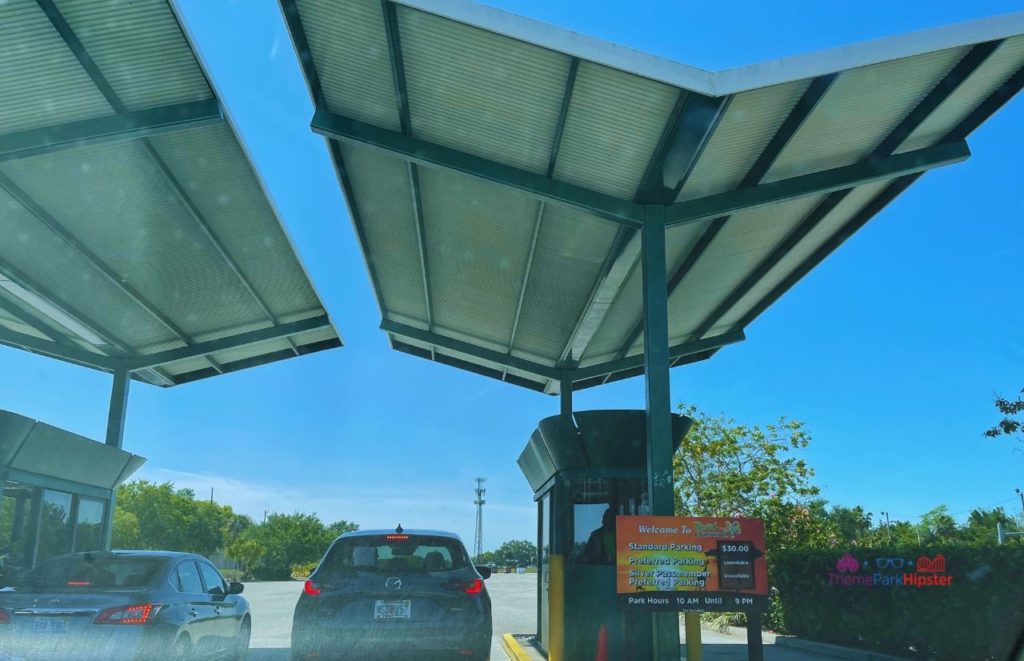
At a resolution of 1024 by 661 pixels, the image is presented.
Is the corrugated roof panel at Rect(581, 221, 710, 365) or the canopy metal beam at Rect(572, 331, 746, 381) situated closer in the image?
the corrugated roof panel at Rect(581, 221, 710, 365)

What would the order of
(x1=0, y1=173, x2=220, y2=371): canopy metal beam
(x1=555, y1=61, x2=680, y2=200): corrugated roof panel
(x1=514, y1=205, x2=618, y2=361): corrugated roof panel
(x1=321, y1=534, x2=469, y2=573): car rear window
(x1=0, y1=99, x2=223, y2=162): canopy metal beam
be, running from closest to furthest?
(x1=321, y1=534, x2=469, y2=573): car rear window, (x1=555, y1=61, x2=680, y2=200): corrugated roof panel, (x1=0, y1=99, x2=223, y2=162): canopy metal beam, (x1=0, y1=173, x2=220, y2=371): canopy metal beam, (x1=514, y1=205, x2=618, y2=361): corrugated roof panel

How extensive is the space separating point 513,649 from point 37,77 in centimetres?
992

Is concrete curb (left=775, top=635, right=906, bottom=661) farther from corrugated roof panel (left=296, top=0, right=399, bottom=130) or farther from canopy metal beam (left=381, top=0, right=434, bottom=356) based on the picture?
corrugated roof panel (left=296, top=0, right=399, bottom=130)

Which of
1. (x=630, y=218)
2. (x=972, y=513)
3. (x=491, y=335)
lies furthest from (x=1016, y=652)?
(x=972, y=513)

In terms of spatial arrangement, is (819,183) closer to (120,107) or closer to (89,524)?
(120,107)

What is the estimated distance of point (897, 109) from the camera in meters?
9.51

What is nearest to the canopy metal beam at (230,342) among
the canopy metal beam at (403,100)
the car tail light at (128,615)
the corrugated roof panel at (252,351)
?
the corrugated roof panel at (252,351)

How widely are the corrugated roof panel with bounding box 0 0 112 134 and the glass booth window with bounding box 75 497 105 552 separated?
8683mm

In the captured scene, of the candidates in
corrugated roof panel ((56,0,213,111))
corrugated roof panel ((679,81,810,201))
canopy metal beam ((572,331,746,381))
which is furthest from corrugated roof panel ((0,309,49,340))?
corrugated roof panel ((679,81,810,201))

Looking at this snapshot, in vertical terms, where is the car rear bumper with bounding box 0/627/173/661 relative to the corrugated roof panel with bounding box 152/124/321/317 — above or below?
below

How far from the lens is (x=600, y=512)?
11.2 m

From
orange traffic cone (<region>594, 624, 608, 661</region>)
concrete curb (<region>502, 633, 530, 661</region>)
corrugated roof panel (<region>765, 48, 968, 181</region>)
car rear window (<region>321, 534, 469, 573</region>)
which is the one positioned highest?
corrugated roof panel (<region>765, 48, 968, 181</region>)

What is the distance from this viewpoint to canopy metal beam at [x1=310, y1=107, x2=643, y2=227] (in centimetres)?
1087

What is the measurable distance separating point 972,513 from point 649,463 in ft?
213
